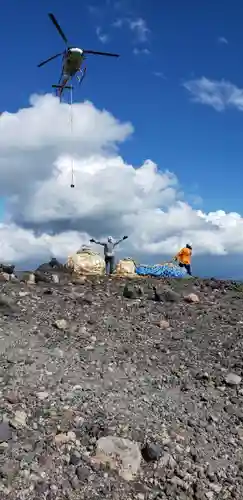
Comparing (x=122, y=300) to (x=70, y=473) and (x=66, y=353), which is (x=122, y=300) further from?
(x=70, y=473)

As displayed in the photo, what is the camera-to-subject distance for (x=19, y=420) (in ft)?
24.2

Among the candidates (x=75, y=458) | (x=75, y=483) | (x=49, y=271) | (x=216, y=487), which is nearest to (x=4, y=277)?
(x=49, y=271)

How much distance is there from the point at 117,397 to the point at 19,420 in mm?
1750

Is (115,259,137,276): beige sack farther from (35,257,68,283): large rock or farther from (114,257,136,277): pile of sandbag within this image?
(35,257,68,283): large rock

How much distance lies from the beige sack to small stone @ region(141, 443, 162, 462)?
9.06 m

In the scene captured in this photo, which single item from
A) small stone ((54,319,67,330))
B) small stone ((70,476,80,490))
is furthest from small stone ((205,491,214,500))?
small stone ((54,319,67,330))

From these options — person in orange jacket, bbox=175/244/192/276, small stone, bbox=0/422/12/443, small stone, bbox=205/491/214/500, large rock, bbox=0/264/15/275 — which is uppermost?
person in orange jacket, bbox=175/244/192/276

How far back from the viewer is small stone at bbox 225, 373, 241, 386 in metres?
9.75

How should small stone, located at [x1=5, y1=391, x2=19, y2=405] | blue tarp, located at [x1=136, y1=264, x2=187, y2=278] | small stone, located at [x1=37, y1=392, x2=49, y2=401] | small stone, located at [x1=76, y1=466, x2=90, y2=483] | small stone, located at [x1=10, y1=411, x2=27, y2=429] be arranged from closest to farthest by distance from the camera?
small stone, located at [x1=76, y1=466, x2=90, y2=483], small stone, located at [x1=10, y1=411, x2=27, y2=429], small stone, located at [x1=5, y1=391, x2=19, y2=405], small stone, located at [x1=37, y1=392, x2=49, y2=401], blue tarp, located at [x1=136, y1=264, x2=187, y2=278]

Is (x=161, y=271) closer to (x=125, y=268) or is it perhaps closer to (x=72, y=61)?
(x=125, y=268)

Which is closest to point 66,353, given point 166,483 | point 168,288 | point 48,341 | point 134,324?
point 48,341

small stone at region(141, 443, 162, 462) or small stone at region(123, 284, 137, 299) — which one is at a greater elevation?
small stone at region(123, 284, 137, 299)

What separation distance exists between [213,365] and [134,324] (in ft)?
6.67

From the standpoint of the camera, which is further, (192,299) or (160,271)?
(160,271)
